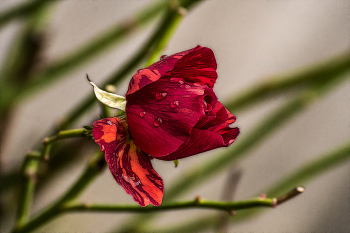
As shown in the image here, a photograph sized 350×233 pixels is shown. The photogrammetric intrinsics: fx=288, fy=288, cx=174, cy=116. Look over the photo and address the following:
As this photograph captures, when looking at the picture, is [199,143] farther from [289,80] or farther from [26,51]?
[26,51]

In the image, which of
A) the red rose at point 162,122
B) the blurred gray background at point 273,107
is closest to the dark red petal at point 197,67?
the red rose at point 162,122

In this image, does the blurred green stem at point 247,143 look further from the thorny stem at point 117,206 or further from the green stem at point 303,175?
the thorny stem at point 117,206

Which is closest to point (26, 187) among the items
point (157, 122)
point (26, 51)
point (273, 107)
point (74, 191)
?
point (74, 191)

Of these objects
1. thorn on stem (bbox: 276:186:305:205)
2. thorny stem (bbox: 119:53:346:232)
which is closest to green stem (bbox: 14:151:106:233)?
thorn on stem (bbox: 276:186:305:205)

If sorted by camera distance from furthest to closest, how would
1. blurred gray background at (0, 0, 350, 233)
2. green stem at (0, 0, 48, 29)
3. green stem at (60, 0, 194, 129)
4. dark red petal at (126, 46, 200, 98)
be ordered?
blurred gray background at (0, 0, 350, 233), green stem at (0, 0, 48, 29), green stem at (60, 0, 194, 129), dark red petal at (126, 46, 200, 98)

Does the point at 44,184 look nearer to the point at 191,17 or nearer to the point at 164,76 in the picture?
the point at 164,76

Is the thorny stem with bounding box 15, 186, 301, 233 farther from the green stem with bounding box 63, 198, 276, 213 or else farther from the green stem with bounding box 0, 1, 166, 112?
the green stem with bounding box 0, 1, 166, 112
